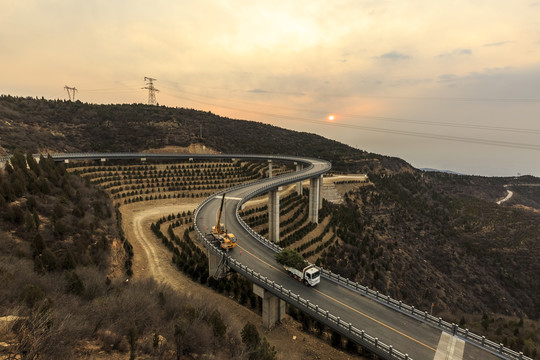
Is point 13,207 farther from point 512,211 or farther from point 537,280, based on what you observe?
point 512,211

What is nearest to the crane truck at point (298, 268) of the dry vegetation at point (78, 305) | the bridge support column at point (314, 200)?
the dry vegetation at point (78, 305)

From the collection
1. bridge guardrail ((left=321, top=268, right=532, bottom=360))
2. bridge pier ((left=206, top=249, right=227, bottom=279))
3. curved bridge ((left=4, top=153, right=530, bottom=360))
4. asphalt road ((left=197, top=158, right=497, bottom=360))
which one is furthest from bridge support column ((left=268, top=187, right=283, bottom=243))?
bridge guardrail ((left=321, top=268, right=532, bottom=360))

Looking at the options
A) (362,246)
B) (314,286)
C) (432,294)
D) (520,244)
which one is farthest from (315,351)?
(520,244)

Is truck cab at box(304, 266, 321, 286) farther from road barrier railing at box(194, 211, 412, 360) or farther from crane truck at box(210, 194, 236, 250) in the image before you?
crane truck at box(210, 194, 236, 250)

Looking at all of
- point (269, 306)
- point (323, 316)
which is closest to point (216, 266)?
point (269, 306)

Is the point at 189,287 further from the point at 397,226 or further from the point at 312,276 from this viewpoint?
the point at 397,226

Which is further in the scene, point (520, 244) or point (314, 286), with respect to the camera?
point (520, 244)
